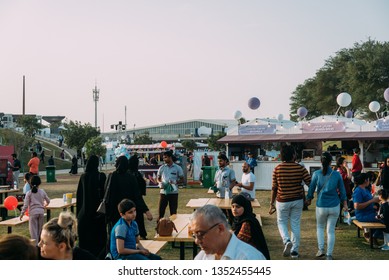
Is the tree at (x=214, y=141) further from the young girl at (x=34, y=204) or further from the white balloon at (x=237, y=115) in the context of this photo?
the young girl at (x=34, y=204)

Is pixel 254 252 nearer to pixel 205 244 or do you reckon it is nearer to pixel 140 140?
pixel 205 244

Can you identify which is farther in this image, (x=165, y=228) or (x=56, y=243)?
(x=165, y=228)

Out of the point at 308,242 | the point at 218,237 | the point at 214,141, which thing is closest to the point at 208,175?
the point at 308,242

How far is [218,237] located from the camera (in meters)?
2.54

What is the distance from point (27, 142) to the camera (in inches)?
1098

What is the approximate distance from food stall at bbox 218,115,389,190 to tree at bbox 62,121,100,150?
1925cm

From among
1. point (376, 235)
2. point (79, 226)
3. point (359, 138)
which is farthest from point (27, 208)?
point (359, 138)

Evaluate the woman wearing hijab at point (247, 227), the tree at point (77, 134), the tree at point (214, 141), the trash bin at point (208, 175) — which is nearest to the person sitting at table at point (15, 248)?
the woman wearing hijab at point (247, 227)

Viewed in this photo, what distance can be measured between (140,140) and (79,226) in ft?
130

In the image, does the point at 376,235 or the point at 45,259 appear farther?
the point at 376,235

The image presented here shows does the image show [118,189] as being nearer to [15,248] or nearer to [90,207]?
[90,207]

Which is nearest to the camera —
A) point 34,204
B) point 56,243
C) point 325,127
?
point 56,243

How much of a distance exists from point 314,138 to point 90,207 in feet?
35.9
